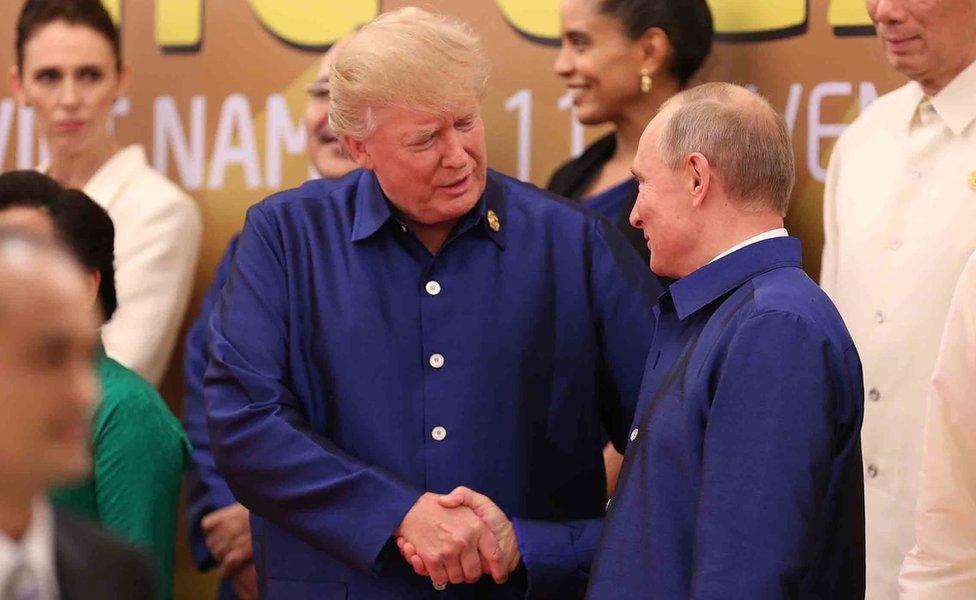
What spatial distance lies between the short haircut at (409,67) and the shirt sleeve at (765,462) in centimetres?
82

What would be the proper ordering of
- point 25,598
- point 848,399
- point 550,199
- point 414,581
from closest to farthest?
1. point 25,598
2. point 848,399
3. point 414,581
4. point 550,199

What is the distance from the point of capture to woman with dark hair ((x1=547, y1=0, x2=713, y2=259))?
388 centimetres

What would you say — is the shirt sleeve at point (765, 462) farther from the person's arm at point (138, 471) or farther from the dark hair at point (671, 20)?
the dark hair at point (671, 20)

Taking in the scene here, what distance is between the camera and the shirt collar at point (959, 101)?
3.31 m

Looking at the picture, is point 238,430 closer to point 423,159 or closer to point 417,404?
point 417,404

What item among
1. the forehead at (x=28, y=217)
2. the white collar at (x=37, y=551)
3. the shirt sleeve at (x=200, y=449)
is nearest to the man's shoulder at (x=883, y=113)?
the shirt sleeve at (x=200, y=449)

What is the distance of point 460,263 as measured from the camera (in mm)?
2877

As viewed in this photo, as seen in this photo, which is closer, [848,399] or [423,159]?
[848,399]

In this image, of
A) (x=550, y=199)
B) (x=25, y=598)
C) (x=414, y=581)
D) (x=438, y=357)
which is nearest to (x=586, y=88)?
(x=550, y=199)

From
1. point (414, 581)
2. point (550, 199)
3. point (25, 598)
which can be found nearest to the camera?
point (25, 598)

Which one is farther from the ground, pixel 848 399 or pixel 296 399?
pixel 848 399

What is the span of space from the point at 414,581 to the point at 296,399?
15.4 inches

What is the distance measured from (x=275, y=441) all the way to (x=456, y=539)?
0.37 metres

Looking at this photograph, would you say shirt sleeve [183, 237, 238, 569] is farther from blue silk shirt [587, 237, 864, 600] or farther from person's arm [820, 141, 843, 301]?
blue silk shirt [587, 237, 864, 600]
